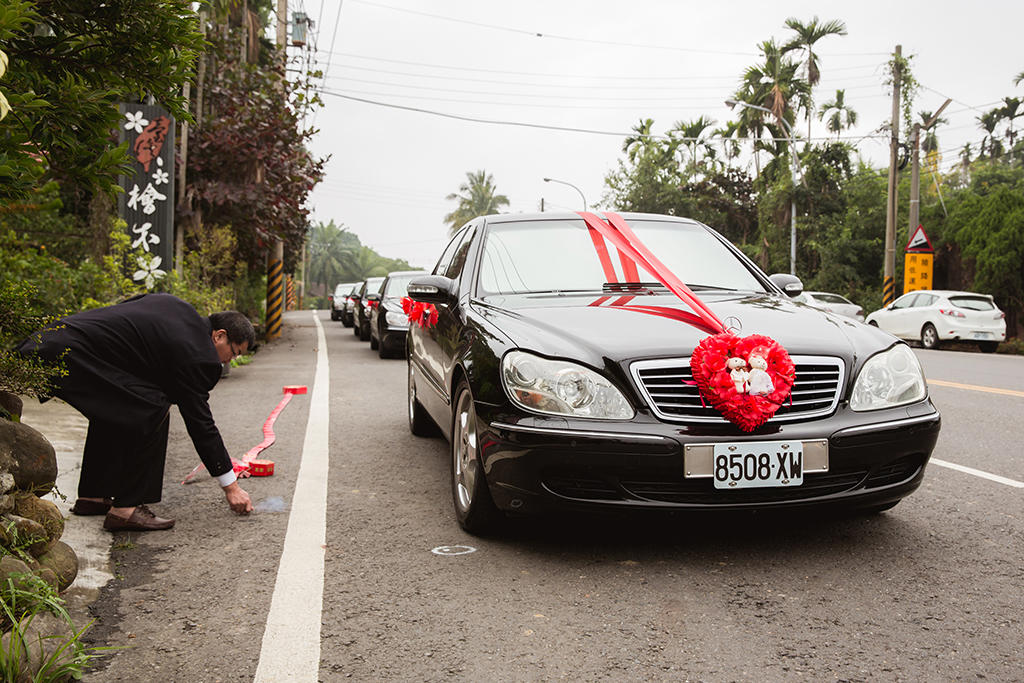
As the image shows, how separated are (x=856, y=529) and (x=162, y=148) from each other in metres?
10.7

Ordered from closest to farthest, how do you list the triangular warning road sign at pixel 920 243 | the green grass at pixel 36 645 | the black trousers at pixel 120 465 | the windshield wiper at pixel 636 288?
the green grass at pixel 36 645
the black trousers at pixel 120 465
the windshield wiper at pixel 636 288
the triangular warning road sign at pixel 920 243

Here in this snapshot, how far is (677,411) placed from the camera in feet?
11.8

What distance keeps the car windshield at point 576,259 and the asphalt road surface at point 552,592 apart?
1.26 metres

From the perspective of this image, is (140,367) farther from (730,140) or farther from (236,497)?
(730,140)

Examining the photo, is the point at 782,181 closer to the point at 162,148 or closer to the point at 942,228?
the point at 942,228

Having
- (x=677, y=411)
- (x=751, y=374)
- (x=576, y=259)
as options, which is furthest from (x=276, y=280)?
(x=751, y=374)

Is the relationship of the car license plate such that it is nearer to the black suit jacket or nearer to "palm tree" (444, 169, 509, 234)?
the black suit jacket

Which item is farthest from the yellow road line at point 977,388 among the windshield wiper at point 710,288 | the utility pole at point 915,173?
the utility pole at point 915,173

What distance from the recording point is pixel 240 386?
10.5m

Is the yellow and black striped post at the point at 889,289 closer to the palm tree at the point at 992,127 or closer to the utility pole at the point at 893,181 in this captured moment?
the utility pole at the point at 893,181

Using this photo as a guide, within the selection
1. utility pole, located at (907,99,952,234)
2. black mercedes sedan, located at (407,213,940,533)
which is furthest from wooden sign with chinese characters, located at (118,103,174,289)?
utility pole, located at (907,99,952,234)

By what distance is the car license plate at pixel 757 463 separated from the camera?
3494 millimetres

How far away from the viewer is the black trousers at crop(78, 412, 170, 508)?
4.27 meters

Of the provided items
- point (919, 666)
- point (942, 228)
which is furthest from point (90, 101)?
point (942, 228)
